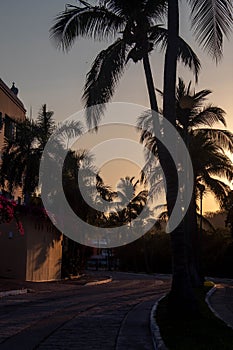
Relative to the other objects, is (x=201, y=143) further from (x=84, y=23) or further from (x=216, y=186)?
(x=84, y=23)

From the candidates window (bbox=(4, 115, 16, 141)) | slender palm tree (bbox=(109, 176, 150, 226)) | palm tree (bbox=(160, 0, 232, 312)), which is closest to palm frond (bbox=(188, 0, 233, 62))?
palm tree (bbox=(160, 0, 232, 312))

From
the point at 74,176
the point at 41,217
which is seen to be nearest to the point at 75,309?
the point at 41,217

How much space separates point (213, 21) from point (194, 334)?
7.25 m

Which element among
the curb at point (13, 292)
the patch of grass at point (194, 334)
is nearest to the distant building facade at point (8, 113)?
the curb at point (13, 292)

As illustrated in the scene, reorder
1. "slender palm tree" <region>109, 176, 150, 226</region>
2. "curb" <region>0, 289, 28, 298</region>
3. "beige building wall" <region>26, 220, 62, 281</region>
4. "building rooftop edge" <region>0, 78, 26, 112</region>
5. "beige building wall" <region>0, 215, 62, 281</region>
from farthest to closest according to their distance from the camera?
"slender palm tree" <region>109, 176, 150, 226</region> → "building rooftop edge" <region>0, 78, 26, 112</region> → "beige building wall" <region>26, 220, 62, 281</region> → "beige building wall" <region>0, 215, 62, 281</region> → "curb" <region>0, 289, 28, 298</region>

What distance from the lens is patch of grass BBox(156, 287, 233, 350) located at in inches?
421

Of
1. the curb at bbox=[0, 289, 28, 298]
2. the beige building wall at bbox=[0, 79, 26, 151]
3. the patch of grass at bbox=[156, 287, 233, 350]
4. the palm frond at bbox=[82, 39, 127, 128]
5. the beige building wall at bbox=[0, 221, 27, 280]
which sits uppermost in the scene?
the beige building wall at bbox=[0, 79, 26, 151]

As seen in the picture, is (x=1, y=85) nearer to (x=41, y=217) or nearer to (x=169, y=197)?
(x=41, y=217)

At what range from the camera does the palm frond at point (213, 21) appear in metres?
14.8

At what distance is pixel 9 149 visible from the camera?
1569 inches

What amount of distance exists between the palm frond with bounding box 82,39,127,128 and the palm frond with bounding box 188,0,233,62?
3.60 m

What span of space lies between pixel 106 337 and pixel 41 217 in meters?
21.6

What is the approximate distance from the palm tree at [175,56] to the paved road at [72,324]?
133 centimetres

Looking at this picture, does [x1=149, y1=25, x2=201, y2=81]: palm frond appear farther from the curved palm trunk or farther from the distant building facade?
the distant building facade
